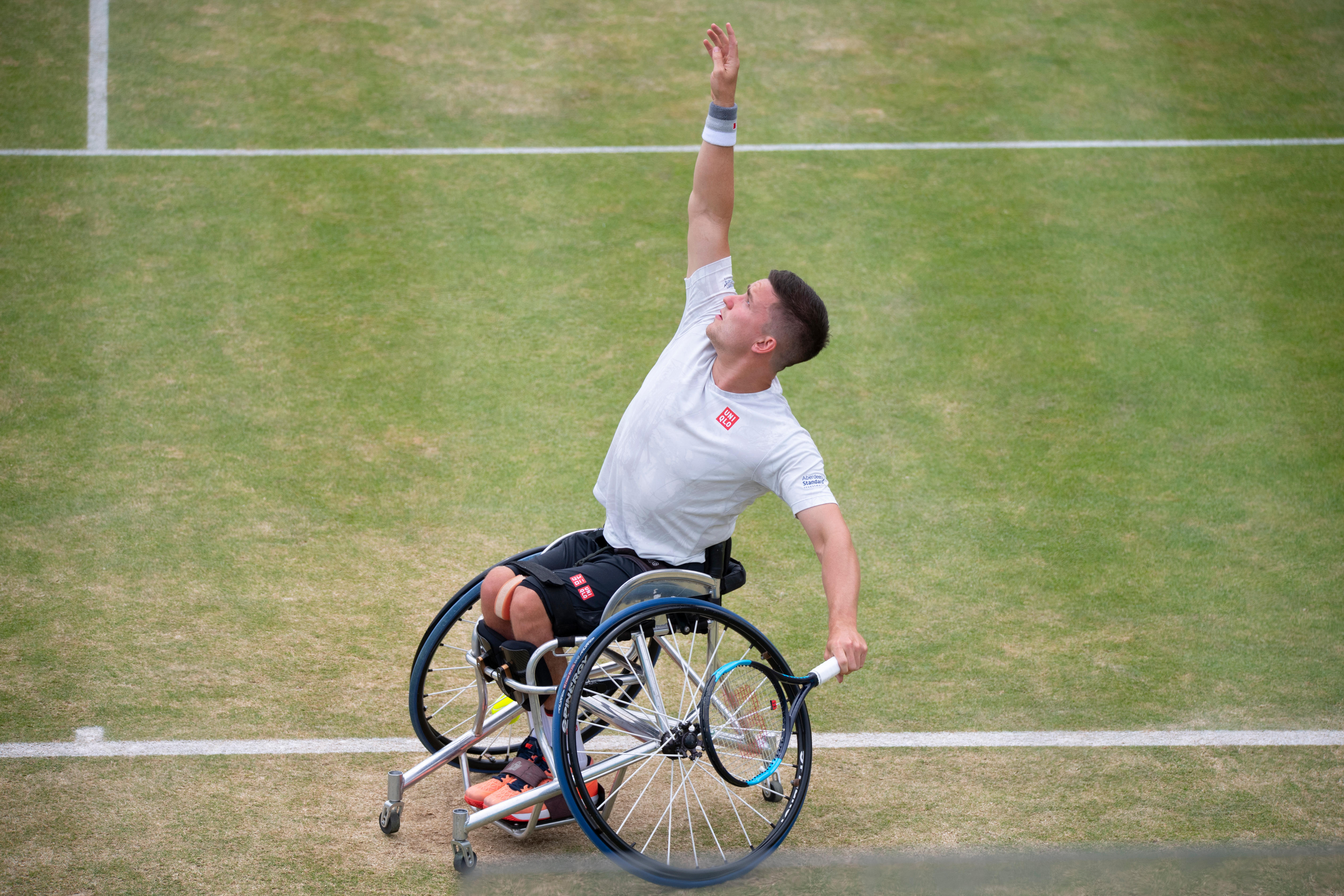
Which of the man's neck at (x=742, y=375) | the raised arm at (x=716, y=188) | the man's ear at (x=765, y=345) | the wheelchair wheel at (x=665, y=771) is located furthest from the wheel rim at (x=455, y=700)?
the raised arm at (x=716, y=188)

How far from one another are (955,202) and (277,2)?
5420 millimetres

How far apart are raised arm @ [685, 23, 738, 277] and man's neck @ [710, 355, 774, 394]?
1.40 feet

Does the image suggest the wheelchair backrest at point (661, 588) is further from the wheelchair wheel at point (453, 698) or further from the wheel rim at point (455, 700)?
the wheelchair wheel at point (453, 698)

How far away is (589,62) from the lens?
927cm

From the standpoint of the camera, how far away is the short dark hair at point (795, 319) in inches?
148

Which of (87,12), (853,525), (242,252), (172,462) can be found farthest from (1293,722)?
(87,12)

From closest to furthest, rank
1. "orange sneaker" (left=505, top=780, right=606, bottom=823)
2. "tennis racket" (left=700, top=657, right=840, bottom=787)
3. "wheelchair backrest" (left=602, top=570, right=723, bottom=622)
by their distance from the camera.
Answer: "tennis racket" (left=700, top=657, right=840, bottom=787)
"wheelchair backrest" (left=602, top=570, right=723, bottom=622)
"orange sneaker" (left=505, top=780, right=606, bottom=823)

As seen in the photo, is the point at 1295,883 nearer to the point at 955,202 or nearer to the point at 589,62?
the point at 955,202

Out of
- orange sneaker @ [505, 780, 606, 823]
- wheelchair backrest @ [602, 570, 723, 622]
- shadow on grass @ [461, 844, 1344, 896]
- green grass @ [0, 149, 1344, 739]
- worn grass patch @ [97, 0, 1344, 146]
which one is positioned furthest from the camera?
worn grass patch @ [97, 0, 1344, 146]

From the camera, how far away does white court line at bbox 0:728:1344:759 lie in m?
4.18

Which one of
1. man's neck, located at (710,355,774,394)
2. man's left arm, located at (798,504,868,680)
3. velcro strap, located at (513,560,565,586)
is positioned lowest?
velcro strap, located at (513,560,565,586)

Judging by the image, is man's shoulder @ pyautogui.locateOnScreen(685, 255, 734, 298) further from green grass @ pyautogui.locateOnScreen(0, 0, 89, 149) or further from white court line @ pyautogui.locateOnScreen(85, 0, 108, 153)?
green grass @ pyautogui.locateOnScreen(0, 0, 89, 149)

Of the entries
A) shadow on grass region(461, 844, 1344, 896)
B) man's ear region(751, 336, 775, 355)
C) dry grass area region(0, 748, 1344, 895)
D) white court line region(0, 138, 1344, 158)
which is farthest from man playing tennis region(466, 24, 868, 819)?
white court line region(0, 138, 1344, 158)

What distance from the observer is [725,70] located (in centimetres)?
407
